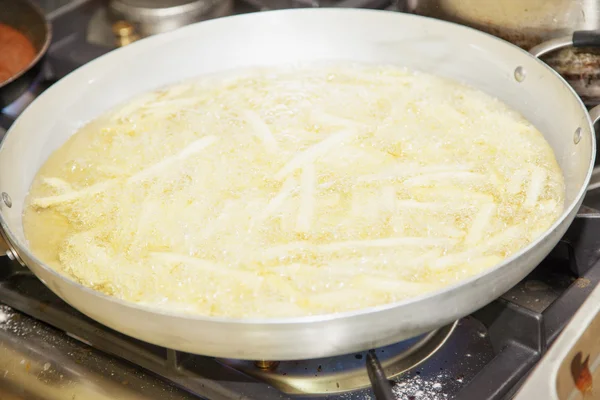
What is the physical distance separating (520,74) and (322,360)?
0.73 meters

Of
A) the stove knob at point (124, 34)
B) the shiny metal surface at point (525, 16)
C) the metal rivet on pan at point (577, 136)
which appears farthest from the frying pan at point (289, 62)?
the stove knob at point (124, 34)

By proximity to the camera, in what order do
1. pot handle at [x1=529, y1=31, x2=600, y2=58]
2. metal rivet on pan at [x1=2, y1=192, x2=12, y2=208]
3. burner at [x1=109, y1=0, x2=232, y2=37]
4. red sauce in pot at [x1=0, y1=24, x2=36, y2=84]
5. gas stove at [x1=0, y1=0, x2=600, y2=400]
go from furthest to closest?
burner at [x1=109, y1=0, x2=232, y2=37] → red sauce in pot at [x1=0, y1=24, x2=36, y2=84] → pot handle at [x1=529, y1=31, x2=600, y2=58] → metal rivet on pan at [x1=2, y1=192, x2=12, y2=208] → gas stove at [x1=0, y1=0, x2=600, y2=400]

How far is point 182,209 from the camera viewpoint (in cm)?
120

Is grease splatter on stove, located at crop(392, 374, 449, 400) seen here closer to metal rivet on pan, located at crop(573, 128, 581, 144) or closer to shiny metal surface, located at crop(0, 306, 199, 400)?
shiny metal surface, located at crop(0, 306, 199, 400)

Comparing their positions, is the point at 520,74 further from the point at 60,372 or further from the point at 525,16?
the point at 60,372

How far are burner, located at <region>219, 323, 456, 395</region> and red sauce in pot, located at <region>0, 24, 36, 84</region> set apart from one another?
1.09m

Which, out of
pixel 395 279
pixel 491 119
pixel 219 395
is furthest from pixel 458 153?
pixel 219 395

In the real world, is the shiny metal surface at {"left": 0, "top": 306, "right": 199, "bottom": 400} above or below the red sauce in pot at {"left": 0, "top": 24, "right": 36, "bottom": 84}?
below

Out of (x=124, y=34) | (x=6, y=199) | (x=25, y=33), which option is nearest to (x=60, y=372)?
(x=6, y=199)

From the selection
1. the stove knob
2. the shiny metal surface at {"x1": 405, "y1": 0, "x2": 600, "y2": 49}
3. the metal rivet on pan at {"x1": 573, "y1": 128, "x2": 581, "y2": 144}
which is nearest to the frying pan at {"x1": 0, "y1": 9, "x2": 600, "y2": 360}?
the metal rivet on pan at {"x1": 573, "y1": 128, "x2": 581, "y2": 144}

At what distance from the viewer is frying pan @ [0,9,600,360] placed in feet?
2.77

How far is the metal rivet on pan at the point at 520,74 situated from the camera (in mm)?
1371

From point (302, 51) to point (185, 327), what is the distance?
956mm

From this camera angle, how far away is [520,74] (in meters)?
1.38
